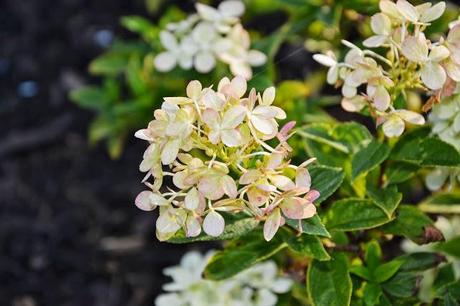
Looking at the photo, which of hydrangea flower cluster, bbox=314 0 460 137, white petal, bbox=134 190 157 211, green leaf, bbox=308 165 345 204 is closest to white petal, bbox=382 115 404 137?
hydrangea flower cluster, bbox=314 0 460 137

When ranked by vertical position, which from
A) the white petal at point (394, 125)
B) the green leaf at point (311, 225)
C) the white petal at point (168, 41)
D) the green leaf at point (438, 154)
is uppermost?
the white petal at point (394, 125)

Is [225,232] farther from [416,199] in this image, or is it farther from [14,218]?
[14,218]

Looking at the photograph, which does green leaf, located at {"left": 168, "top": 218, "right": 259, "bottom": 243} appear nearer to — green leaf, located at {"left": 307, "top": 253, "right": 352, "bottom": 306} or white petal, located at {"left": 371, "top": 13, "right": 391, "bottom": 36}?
green leaf, located at {"left": 307, "top": 253, "right": 352, "bottom": 306}

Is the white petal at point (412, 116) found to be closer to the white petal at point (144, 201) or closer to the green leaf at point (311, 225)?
the green leaf at point (311, 225)

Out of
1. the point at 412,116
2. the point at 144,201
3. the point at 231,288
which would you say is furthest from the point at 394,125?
the point at 231,288

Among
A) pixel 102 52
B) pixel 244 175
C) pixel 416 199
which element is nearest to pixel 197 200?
pixel 244 175

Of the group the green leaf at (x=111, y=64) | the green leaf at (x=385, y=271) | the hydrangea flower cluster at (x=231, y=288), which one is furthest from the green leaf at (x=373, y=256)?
the green leaf at (x=111, y=64)
